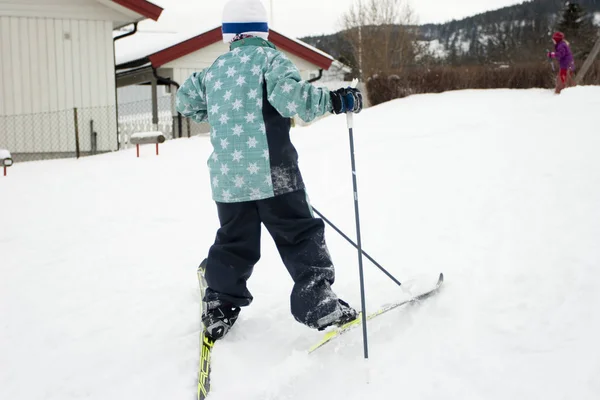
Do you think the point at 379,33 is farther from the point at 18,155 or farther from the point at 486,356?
the point at 486,356

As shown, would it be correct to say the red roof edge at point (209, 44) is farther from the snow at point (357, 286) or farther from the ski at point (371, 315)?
the ski at point (371, 315)

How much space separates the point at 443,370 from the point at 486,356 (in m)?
0.22

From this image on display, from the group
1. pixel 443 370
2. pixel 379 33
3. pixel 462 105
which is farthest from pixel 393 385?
pixel 379 33

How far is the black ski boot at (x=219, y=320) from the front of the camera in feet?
9.04

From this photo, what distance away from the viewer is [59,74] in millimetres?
11820

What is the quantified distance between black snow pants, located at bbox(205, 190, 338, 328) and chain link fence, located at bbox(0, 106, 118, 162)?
932cm

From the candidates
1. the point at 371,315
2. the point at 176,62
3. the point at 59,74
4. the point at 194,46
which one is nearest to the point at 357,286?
the point at 371,315

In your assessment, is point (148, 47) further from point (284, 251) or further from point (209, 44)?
point (284, 251)

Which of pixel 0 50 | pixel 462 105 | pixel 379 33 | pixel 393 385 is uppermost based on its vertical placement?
pixel 379 33

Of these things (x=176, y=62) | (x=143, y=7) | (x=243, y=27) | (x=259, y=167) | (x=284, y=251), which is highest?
(x=143, y=7)

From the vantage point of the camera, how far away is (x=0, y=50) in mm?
11320

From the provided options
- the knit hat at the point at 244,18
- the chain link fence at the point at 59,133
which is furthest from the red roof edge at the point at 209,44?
the knit hat at the point at 244,18

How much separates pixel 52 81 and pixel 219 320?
10.7 meters

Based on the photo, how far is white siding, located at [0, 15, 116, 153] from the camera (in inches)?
451
